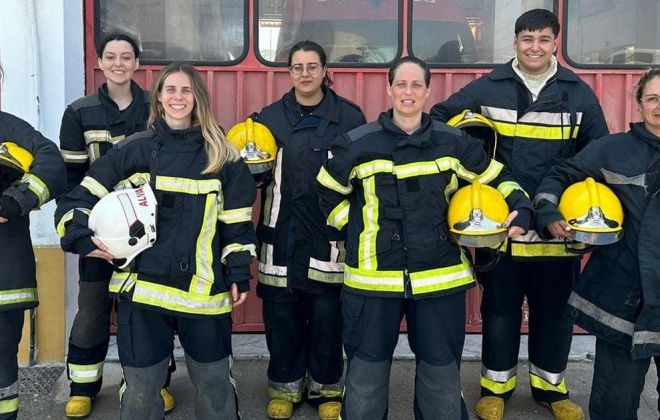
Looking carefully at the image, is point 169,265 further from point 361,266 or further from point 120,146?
point 361,266

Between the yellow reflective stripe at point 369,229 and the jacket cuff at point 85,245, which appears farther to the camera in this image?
the yellow reflective stripe at point 369,229

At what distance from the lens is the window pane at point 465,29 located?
459 cm

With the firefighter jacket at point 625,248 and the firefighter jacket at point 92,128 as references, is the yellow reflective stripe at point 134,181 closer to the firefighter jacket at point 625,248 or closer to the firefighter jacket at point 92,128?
the firefighter jacket at point 92,128

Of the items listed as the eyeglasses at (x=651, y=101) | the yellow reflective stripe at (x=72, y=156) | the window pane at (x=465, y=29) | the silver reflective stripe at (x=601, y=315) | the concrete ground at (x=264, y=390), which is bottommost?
the concrete ground at (x=264, y=390)

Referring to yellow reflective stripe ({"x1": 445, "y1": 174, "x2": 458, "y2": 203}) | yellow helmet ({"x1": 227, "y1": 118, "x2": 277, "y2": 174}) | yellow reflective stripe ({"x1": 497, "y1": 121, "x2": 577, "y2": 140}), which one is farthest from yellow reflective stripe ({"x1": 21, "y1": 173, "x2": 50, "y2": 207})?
yellow reflective stripe ({"x1": 497, "y1": 121, "x2": 577, "y2": 140})

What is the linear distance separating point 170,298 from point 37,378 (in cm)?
184

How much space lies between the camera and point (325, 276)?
3.62 meters

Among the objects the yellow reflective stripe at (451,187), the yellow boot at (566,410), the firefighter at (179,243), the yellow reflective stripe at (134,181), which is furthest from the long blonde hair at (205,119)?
the yellow boot at (566,410)

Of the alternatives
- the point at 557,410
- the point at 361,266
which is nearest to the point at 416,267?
the point at 361,266

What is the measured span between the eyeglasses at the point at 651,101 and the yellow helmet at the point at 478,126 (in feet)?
2.52

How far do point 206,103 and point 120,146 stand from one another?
434 millimetres

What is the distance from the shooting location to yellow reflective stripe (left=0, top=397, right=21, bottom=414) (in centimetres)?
→ 313

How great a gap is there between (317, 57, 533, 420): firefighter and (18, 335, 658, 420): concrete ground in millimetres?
851

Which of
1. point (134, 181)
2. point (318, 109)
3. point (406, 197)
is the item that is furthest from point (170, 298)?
point (318, 109)
